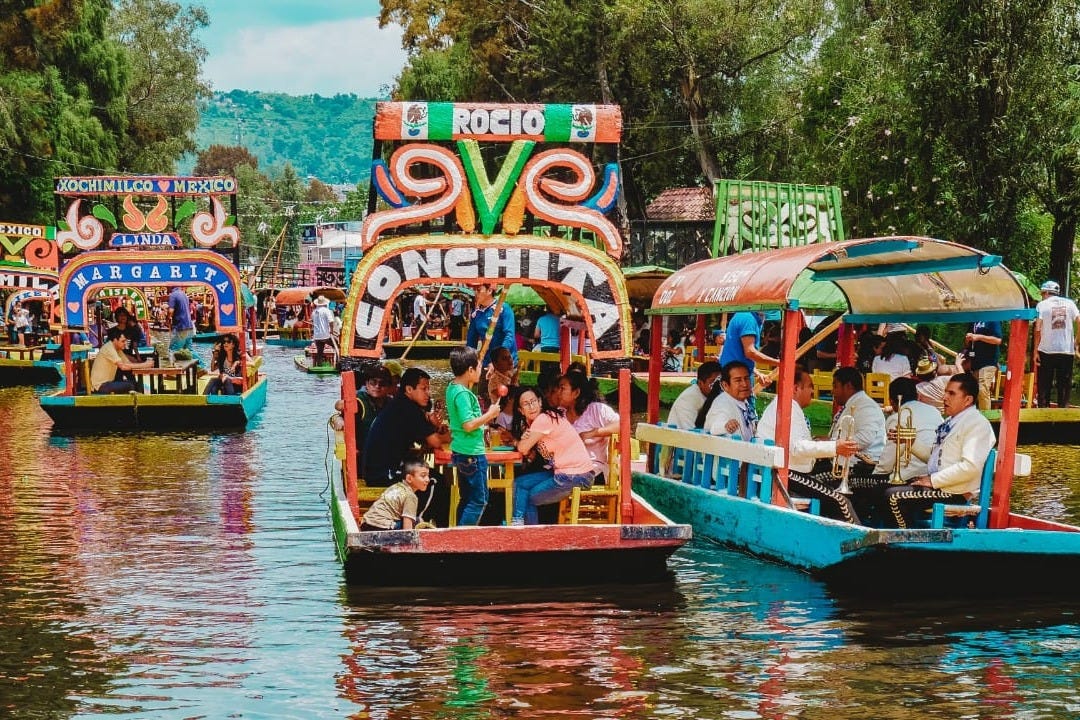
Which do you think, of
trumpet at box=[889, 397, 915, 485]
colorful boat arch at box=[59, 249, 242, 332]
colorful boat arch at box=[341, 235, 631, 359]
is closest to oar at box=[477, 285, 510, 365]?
colorful boat arch at box=[341, 235, 631, 359]

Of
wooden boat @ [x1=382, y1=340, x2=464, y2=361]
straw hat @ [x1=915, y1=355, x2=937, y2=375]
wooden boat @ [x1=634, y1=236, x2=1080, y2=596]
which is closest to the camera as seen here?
wooden boat @ [x1=634, y1=236, x2=1080, y2=596]

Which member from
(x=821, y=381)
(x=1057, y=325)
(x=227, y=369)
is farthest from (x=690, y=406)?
(x=227, y=369)

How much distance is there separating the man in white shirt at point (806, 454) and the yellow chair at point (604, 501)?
1.15 meters

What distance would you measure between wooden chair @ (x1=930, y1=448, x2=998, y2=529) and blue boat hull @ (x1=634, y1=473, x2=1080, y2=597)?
0.38 meters

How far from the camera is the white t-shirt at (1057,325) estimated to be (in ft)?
62.3

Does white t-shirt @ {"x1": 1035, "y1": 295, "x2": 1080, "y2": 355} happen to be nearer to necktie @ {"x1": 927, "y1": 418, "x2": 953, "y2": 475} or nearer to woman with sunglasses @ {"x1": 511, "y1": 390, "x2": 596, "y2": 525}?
necktie @ {"x1": 927, "y1": 418, "x2": 953, "y2": 475}

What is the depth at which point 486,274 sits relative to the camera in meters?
10.3

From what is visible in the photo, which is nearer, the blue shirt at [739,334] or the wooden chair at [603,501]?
the wooden chair at [603,501]

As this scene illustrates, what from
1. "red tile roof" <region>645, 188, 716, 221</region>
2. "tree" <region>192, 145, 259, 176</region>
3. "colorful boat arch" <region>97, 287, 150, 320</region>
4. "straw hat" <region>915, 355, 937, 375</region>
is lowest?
"straw hat" <region>915, 355, 937, 375</region>

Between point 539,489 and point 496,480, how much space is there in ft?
1.33

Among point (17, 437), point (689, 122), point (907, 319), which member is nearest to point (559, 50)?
point (689, 122)

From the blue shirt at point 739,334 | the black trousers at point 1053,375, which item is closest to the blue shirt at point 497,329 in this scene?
the blue shirt at point 739,334

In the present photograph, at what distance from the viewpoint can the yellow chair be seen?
11.0 meters

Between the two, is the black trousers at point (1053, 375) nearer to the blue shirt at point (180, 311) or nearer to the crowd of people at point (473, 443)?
the crowd of people at point (473, 443)
